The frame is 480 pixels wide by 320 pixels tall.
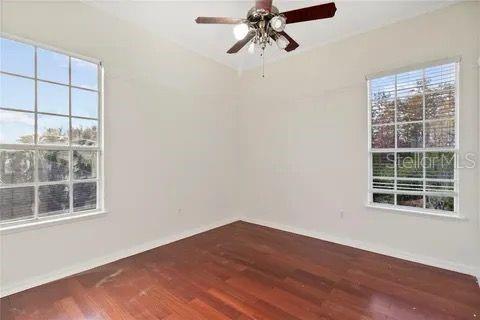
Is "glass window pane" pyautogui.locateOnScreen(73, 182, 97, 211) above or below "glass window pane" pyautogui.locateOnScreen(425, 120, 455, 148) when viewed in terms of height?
below

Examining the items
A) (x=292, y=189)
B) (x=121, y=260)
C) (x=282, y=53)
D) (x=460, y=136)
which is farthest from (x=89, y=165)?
(x=460, y=136)

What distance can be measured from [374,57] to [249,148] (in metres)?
2.46

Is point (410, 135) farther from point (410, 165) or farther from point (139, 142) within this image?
point (139, 142)

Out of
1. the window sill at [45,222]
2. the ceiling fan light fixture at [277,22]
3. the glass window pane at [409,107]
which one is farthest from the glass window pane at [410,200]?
the window sill at [45,222]

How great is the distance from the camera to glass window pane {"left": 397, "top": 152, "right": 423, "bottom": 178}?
2975mm

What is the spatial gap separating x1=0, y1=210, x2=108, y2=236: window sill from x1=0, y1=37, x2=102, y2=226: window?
0.04 meters

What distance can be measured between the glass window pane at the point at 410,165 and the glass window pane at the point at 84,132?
385 cm

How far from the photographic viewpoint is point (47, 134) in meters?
2.54

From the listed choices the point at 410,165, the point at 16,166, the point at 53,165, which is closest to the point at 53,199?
the point at 53,165

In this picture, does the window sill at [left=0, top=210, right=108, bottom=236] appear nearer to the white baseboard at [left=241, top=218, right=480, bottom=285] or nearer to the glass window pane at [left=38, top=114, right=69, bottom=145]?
the glass window pane at [left=38, top=114, right=69, bottom=145]

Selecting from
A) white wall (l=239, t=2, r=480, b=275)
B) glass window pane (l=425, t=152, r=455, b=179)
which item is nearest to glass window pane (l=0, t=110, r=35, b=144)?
white wall (l=239, t=2, r=480, b=275)

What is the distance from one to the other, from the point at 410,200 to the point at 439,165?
0.54 m

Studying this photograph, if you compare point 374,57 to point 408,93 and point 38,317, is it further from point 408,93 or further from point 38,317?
point 38,317

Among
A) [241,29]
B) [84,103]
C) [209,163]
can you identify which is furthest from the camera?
[209,163]
